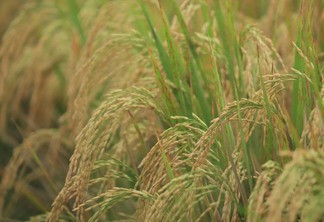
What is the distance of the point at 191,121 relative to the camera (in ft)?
6.46

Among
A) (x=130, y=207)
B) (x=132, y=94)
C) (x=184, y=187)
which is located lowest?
(x=130, y=207)

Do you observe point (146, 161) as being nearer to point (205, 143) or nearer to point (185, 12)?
point (205, 143)

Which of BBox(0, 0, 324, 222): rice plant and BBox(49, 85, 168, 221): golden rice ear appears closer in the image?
BBox(0, 0, 324, 222): rice plant

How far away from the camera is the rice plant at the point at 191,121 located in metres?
1.81

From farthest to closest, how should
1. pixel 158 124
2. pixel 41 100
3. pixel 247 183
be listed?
1. pixel 41 100
2. pixel 158 124
3. pixel 247 183

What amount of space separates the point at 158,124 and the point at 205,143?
19.0 inches

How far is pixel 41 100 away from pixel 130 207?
134 cm

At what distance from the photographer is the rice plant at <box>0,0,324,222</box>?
181cm

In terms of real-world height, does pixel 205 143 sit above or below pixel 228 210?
above

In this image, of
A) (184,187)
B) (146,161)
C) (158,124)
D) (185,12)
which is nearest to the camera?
(184,187)

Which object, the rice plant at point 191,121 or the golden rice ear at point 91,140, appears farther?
the golden rice ear at point 91,140

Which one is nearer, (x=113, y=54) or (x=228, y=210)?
(x=228, y=210)

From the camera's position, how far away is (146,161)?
198cm

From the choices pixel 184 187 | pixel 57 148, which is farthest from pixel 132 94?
pixel 57 148
